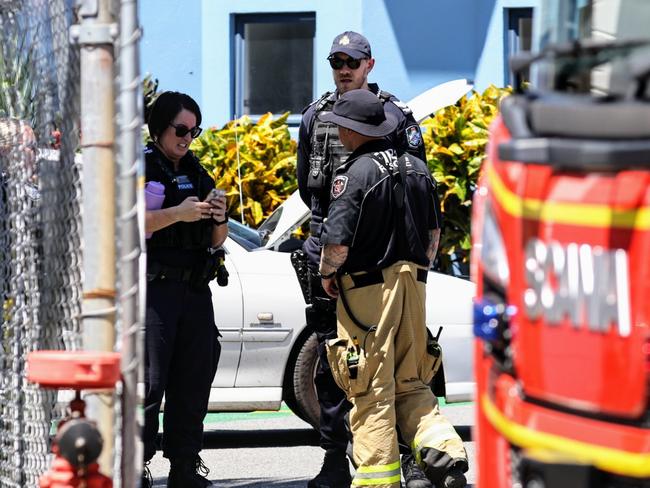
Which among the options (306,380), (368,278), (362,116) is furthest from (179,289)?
(306,380)

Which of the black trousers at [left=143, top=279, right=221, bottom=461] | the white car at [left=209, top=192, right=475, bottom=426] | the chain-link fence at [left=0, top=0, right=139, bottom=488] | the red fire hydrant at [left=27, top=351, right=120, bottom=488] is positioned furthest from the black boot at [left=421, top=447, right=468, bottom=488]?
the red fire hydrant at [left=27, top=351, right=120, bottom=488]

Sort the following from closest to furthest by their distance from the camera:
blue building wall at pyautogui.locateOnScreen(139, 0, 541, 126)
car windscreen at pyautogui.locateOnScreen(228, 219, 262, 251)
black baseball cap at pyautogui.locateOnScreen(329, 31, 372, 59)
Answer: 1. black baseball cap at pyautogui.locateOnScreen(329, 31, 372, 59)
2. car windscreen at pyautogui.locateOnScreen(228, 219, 262, 251)
3. blue building wall at pyautogui.locateOnScreen(139, 0, 541, 126)

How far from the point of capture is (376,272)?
6.61 metres

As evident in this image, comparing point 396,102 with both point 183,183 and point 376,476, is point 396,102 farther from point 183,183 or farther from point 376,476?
point 376,476

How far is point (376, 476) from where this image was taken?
6.46m

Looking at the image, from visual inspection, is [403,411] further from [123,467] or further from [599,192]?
[599,192]

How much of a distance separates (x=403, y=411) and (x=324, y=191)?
1.32 m

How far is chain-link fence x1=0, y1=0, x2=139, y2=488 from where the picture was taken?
4.71m

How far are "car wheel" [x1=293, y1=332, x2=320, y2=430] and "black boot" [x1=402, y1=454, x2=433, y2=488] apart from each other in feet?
5.64

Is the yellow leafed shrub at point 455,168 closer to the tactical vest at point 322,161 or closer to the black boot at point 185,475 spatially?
the tactical vest at point 322,161

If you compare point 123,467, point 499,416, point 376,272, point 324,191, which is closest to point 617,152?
point 499,416

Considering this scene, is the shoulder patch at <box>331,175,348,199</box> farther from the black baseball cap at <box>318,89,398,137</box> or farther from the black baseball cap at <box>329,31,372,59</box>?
the black baseball cap at <box>329,31,372,59</box>

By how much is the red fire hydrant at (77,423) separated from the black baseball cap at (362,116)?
2791 millimetres

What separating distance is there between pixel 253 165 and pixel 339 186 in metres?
6.46
